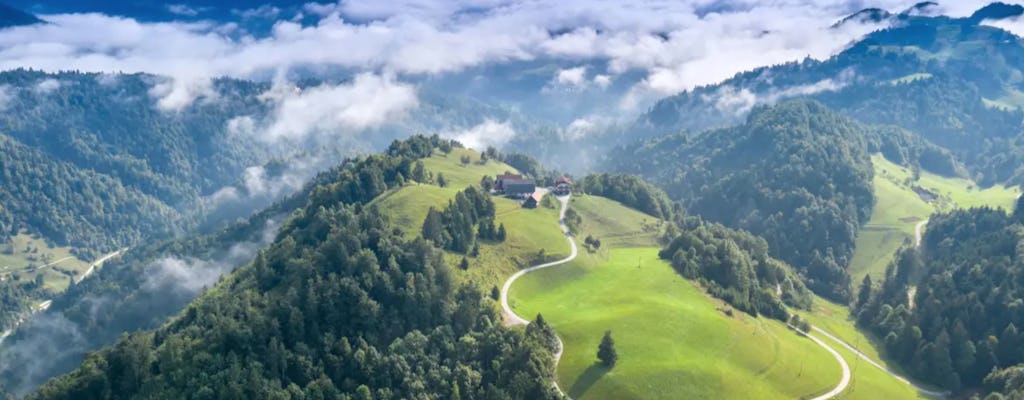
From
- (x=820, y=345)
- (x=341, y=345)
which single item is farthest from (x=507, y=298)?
(x=820, y=345)

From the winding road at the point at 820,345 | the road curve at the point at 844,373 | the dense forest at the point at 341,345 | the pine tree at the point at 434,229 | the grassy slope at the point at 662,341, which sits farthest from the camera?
the pine tree at the point at 434,229

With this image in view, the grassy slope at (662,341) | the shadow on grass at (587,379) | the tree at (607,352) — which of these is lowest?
the grassy slope at (662,341)

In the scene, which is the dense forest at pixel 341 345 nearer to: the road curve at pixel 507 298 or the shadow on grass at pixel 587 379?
the road curve at pixel 507 298

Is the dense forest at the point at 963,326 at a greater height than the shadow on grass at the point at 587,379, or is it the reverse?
the shadow on grass at the point at 587,379

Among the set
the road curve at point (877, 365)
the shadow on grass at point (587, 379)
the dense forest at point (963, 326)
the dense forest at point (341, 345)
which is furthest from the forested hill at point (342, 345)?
the dense forest at point (963, 326)

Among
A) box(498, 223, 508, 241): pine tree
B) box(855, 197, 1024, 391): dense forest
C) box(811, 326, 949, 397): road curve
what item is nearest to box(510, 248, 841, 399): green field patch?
box(498, 223, 508, 241): pine tree

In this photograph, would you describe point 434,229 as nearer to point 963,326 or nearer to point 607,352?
point 607,352

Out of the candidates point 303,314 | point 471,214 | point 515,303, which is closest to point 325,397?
point 303,314

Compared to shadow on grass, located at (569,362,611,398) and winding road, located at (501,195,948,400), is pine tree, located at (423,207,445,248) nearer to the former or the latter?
winding road, located at (501,195,948,400)
